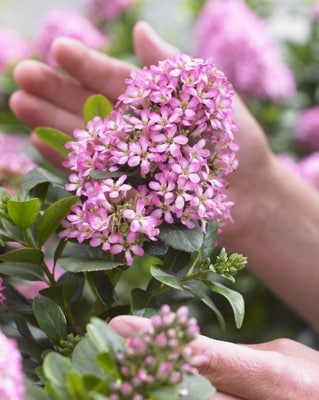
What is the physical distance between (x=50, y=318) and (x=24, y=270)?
81 mm

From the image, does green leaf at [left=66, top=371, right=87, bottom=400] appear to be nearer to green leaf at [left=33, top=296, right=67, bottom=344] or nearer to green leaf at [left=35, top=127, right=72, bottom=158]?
green leaf at [left=33, top=296, right=67, bottom=344]

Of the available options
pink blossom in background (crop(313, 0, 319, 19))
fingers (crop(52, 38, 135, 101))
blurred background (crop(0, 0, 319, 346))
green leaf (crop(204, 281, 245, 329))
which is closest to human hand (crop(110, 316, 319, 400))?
green leaf (crop(204, 281, 245, 329))

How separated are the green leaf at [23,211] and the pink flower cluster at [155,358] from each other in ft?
0.59

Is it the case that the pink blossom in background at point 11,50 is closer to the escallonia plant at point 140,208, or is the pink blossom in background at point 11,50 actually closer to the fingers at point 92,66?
the fingers at point 92,66

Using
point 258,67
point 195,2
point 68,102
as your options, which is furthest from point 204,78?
point 195,2

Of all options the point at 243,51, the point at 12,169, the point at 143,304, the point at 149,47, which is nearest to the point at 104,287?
the point at 143,304

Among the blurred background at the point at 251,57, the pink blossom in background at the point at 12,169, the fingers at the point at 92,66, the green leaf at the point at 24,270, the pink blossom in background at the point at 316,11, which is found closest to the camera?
the green leaf at the point at 24,270

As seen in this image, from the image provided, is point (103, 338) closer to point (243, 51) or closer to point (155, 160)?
point (155, 160)

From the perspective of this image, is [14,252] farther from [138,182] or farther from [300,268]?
[300,268]

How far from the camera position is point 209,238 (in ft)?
2.06

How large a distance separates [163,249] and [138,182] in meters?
0.06

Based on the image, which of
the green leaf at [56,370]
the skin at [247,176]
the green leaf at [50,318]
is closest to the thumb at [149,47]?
the skin at [247,176]

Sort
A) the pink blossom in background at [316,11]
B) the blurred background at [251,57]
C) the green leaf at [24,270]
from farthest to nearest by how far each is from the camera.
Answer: the pink blossom in background at [316,11]
the blurred background at [251,57]
the green leaf at [24,270]

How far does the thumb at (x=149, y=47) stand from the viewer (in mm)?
1008
